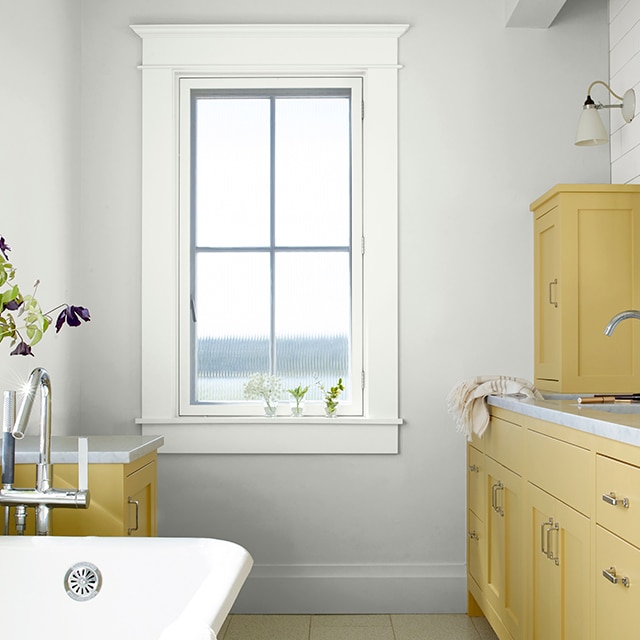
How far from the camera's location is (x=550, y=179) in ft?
11.5

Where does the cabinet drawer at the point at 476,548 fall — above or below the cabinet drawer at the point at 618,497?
below

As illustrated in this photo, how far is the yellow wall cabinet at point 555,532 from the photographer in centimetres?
176

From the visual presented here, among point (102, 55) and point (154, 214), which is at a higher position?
point (102, 55)

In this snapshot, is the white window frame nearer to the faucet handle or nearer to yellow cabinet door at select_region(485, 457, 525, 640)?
yellow cabinet door at select_region(485, 457, 525, 640)

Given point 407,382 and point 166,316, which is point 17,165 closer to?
point 166,316

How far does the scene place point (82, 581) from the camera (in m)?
2.02

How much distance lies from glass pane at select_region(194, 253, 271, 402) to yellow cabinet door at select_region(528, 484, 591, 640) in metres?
1.49

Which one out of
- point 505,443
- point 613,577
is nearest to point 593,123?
point 505,443

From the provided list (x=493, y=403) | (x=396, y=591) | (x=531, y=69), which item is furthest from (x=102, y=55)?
(x=396, y=591)

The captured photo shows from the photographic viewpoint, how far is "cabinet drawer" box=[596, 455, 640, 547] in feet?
5.52

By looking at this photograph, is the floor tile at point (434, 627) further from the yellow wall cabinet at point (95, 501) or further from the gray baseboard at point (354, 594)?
the yellow wall cabinet at point (95, 501)

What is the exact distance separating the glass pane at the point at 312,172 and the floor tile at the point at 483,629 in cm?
172

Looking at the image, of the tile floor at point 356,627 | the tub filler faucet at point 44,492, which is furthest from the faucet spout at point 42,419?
the tile floor at point 356,627

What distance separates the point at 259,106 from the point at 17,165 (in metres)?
1.18
